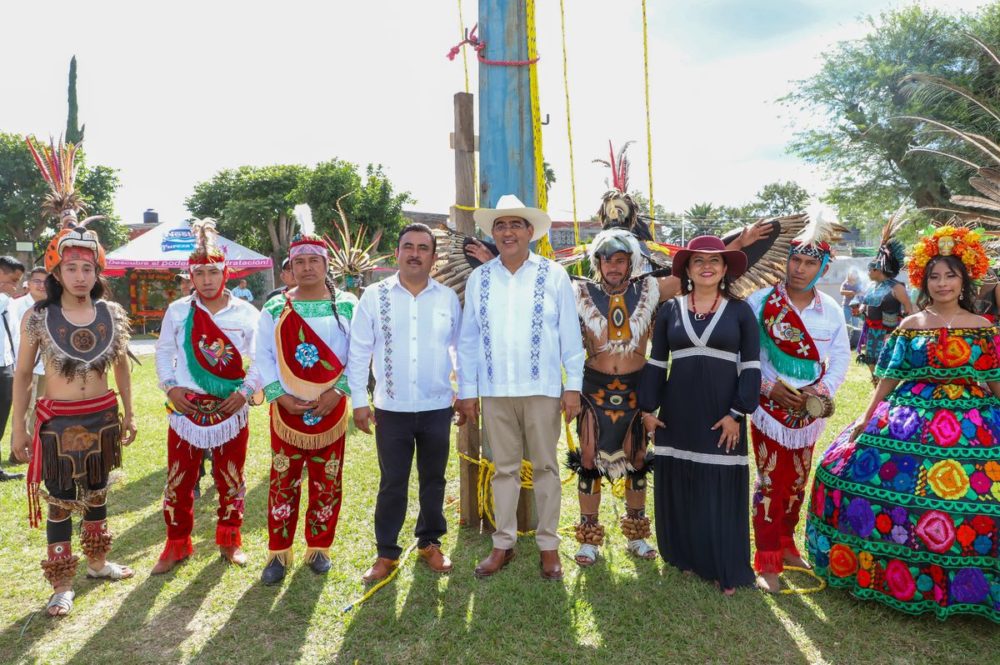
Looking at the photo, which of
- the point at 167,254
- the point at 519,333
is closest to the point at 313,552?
the point at 519,333

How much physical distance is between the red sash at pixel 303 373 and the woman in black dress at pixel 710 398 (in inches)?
72.3

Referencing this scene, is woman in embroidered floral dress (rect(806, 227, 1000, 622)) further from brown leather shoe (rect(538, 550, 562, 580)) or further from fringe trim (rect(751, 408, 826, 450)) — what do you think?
brown leather shoe (rect(538, 550, 562, 580))

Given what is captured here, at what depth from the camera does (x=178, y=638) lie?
10.4 ft

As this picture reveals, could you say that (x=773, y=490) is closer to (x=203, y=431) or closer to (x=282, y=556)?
(x=282, y=556)

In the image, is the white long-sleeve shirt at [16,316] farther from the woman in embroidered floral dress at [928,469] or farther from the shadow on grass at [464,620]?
the woman in embroidered floral dress at [928,469]

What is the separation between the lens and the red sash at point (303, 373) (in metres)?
3.65

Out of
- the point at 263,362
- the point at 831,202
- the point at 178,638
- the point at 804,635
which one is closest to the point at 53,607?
the point at 178,638

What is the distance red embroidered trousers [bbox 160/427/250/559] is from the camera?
12.8ft

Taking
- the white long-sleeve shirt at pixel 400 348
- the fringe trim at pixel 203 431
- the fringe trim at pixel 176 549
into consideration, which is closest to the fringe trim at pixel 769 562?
the white long-sleeve shirt at pixel 400 348

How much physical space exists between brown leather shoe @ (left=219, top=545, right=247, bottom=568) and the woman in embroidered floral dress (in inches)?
136

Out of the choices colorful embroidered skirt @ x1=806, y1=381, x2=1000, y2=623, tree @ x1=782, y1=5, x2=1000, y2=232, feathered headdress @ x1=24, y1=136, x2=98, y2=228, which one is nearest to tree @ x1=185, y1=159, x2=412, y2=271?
tree @ x1=782, y1=5, x2=1000, y2=232

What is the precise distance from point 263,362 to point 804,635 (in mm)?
3238

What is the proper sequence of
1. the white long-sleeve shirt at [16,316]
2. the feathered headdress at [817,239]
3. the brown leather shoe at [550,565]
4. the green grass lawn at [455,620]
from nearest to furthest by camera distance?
the green grass lawn at [455,620] < the feathered headdress at [817,239] < the brown leather shoe at [550,565] < the white long-sleeve shirt at [16,316]

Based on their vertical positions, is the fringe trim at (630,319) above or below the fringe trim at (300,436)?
above
